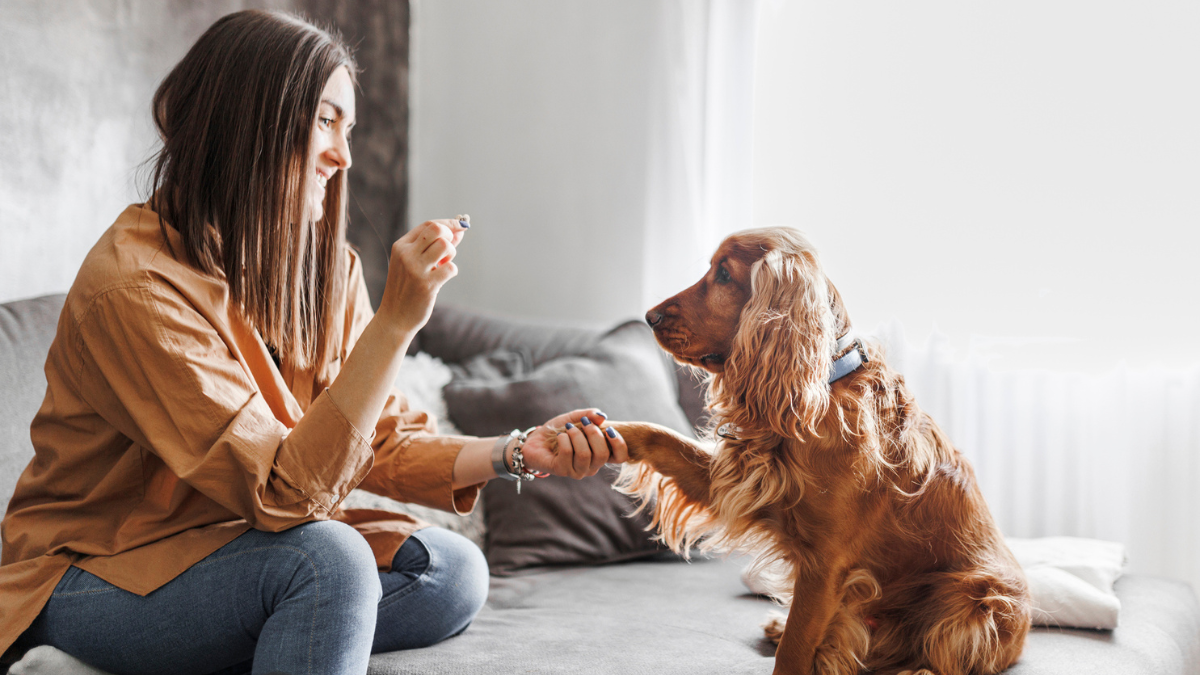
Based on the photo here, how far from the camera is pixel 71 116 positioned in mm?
1771

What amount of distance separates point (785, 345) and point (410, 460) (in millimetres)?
679

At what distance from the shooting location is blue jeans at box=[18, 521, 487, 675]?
1005 millimetres

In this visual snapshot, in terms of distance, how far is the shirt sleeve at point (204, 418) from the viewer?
3.25 feet

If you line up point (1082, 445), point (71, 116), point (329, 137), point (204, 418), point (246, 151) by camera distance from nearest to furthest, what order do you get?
point (204, 418)
point (246, 151)
point (329, 137)
point (71, 116)
point (1082, 445)

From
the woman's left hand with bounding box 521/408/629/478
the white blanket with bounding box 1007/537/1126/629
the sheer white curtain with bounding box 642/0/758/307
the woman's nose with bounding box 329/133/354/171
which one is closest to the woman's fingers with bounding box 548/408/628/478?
the woman's left hand with bounding box 521/408/629/478

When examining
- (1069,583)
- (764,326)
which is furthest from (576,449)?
(1069,583)

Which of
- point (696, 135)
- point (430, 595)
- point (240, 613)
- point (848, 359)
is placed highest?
point (696, 135)

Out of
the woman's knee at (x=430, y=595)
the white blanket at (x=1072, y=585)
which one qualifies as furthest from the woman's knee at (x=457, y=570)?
the white blanket at (x=1072, y=585)

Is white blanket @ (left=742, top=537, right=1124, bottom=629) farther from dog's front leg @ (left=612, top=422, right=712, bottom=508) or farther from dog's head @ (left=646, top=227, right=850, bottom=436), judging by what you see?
dog's head @ (left=646, top=227, right=850, bottom=436)

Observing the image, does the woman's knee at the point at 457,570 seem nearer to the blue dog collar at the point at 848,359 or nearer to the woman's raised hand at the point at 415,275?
the woman's raised hand at the point at 415,275

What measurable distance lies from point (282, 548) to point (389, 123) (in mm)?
2121

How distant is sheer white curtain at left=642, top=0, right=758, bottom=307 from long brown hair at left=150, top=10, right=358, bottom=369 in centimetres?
146

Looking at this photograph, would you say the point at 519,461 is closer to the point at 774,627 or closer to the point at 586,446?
the point at 586,446

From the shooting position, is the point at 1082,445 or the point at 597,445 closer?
the point at 597,445
